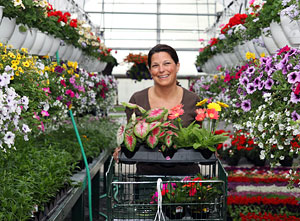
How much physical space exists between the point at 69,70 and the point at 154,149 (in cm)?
182

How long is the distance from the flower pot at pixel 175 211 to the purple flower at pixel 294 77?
622 millimetres

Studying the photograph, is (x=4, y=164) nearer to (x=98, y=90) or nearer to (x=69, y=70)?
(x=69, y=70)

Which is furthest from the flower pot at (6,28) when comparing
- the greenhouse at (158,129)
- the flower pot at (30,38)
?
the flower pot at (30,38)

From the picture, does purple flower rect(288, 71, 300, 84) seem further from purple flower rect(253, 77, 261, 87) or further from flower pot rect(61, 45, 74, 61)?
flower pot rect(61, 45, 74, 61)

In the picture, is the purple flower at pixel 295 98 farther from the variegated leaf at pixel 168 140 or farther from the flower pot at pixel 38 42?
the flower pot at pixel 38 42

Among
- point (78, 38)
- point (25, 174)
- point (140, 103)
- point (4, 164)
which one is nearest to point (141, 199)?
point (140, 103)

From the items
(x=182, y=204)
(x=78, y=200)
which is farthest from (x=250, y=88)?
(x=78, y=200)

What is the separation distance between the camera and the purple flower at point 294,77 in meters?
1.42

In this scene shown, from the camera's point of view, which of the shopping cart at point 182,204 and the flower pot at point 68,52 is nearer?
the shopping cart at point 182,204

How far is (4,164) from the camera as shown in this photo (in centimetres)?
243

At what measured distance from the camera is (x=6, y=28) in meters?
2.08

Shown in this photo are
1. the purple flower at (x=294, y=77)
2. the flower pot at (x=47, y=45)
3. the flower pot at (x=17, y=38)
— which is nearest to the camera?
the purple flower at (x=294, y=77)

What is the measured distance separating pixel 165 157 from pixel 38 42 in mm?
1447

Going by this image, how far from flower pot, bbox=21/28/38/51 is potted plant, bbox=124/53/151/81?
4885mm
